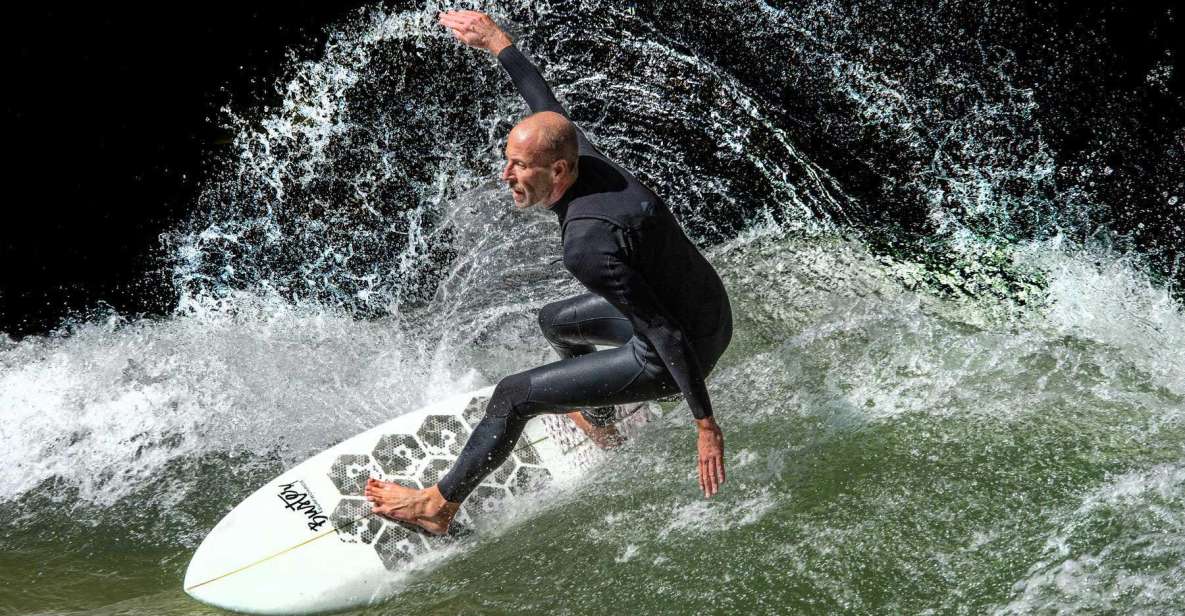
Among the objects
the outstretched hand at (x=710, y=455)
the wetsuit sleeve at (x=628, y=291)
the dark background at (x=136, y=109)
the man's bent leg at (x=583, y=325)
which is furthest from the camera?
the dark background at (x=136, y=109)

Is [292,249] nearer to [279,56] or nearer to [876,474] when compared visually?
[279,56]

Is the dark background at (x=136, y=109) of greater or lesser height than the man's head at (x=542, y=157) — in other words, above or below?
above

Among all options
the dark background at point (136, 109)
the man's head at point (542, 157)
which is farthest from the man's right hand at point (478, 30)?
the dark background at point (136, 109)

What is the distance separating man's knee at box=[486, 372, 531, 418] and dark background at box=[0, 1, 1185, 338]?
332 centimetres

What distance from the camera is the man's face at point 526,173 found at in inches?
117

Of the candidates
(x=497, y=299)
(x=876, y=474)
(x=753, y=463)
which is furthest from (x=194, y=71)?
(x=876, y=474)

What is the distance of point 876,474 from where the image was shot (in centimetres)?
394

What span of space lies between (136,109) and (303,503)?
3.22 metres

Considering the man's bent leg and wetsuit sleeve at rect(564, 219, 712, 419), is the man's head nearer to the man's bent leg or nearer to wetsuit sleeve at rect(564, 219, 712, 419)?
wetsuit sleeve at rect(564, 219, 712, 419)

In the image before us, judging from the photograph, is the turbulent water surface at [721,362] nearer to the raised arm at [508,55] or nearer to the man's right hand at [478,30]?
the raised arm at [508,55]

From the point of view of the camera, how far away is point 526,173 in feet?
9.87

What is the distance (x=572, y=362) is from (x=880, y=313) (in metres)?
2.10

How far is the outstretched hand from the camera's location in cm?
322

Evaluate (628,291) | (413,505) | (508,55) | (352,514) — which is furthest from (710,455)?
(508,55)
